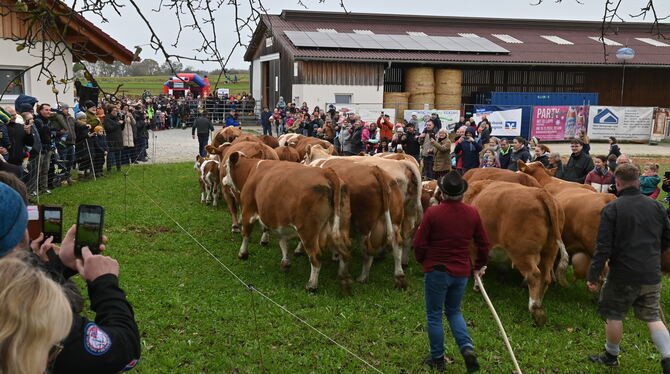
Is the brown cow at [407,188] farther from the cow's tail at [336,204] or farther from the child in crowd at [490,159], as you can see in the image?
the child in crowd at [490,159]

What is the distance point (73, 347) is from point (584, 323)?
19.3 ft

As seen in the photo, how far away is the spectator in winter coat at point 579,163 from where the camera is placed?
11.0 metres

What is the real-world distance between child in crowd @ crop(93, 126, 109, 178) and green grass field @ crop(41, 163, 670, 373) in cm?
642

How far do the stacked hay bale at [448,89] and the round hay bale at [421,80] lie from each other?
0.57 m

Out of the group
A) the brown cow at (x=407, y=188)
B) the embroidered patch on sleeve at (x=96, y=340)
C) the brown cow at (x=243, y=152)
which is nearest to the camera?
the embroidered patch on sleeve at (x=96, y=340)

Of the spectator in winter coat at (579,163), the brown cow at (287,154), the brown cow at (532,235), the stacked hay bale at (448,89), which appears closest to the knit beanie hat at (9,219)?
the brown cow at (532,235)

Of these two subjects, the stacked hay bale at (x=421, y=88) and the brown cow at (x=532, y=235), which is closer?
the brown cow at (x=532, y=235)

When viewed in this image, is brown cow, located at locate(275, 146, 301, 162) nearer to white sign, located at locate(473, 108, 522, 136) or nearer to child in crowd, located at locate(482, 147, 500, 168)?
child in crowd, located at locate(482, 147, 500, 168)

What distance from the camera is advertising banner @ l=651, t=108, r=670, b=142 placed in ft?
94.3

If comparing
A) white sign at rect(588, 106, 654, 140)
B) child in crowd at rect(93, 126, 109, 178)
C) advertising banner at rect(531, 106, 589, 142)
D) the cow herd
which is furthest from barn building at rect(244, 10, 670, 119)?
the cow herd

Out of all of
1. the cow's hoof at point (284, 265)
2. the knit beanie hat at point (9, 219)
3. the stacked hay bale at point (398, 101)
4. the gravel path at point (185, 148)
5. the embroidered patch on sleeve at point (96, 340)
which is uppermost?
the stacked hay bale at point (398, 101)

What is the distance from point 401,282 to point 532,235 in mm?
1834

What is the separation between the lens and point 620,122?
28.5 m

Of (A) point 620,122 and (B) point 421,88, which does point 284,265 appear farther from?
(A) point 620,122
